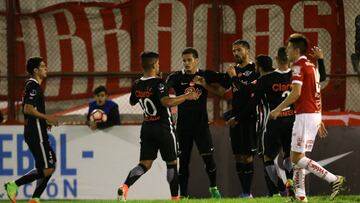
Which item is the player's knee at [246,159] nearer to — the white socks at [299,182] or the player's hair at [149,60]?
the player's hair at [149,60]

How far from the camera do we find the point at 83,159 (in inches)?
635

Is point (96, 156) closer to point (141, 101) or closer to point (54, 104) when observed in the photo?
point (54, 104)

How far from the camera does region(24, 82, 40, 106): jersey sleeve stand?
13.2 meters

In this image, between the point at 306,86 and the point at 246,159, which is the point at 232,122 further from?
the point at 306,86

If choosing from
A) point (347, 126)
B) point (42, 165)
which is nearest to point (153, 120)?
point (42, 165)

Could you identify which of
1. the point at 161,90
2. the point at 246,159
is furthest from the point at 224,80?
the point at 161,90

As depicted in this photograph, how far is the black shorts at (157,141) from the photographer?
1299cm

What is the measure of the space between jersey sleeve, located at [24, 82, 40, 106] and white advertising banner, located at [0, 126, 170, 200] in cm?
294

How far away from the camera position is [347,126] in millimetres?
15859

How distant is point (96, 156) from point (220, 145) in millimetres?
2091

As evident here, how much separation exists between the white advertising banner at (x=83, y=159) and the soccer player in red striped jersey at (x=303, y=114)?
16.0 feet

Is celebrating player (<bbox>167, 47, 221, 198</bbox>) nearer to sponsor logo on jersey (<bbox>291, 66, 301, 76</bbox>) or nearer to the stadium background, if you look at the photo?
the stadium background

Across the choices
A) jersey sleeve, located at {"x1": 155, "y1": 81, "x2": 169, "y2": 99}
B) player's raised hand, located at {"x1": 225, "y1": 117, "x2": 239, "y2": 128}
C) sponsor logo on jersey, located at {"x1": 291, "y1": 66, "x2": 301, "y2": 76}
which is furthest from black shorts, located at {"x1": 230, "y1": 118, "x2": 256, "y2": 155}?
sponsor logo on jersey, located at {"x1": 291, "y1": 66, "x2": 301, "y2": 76}

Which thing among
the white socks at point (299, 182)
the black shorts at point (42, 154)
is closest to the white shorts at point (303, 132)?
the white socks at point (299, 182)
